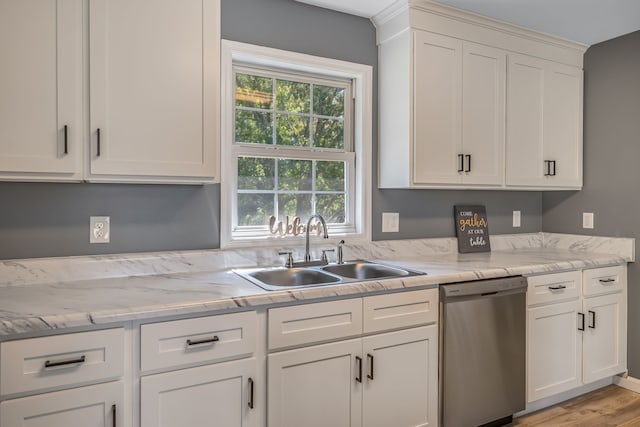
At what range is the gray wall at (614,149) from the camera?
286 cm

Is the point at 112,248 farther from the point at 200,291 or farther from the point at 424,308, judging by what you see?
the point at 424,308

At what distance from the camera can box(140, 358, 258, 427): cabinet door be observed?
151 centimetres

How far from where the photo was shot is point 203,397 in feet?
5.20

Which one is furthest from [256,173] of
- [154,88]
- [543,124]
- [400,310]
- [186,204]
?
[543,124]

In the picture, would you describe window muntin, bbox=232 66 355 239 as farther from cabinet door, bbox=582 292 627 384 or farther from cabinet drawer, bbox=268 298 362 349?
cabinet door, bbox=582 292 627 384

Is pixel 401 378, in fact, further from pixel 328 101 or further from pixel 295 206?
pixel 328 101

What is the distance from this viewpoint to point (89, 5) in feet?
5.46

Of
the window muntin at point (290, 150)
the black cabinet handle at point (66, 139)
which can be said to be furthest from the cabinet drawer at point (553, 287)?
the black cabinet handle at point (66, 139)

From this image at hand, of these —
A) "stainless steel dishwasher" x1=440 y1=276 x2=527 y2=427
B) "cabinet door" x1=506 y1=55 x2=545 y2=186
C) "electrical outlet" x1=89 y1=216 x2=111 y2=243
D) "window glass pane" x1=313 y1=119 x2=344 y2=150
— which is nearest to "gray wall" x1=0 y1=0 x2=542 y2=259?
"electrical outlet" x1=89 y1=216 x2=111 y2=243

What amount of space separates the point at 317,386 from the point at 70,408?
915 millimetres

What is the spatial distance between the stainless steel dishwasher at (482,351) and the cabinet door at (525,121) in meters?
0.89

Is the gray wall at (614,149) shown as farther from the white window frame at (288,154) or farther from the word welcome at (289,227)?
the word welcome at (289,227)

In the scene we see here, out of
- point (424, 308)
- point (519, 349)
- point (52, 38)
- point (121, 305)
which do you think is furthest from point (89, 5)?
point (519, 349)

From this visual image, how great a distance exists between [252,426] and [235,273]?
28.3 inches
